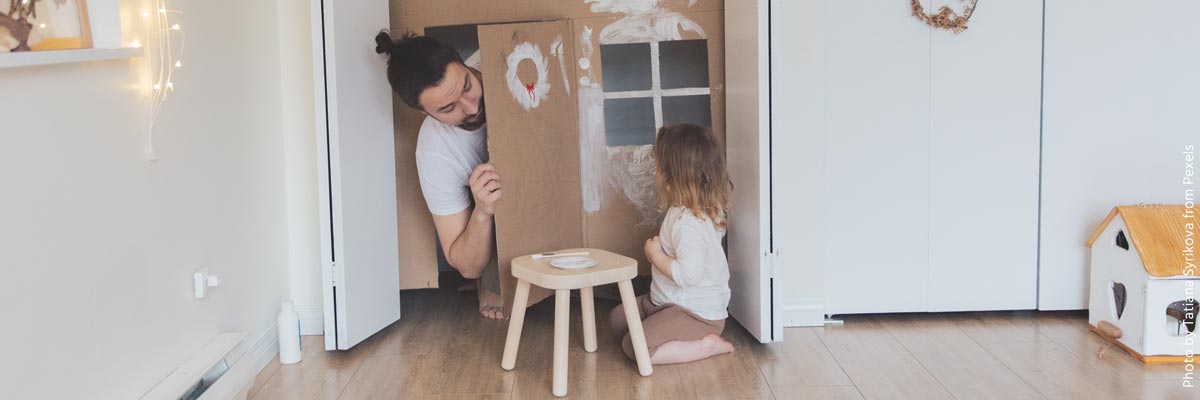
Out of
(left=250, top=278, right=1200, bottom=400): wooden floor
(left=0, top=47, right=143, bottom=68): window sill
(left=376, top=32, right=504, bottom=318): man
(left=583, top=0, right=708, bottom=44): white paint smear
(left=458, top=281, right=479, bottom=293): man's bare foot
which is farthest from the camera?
(left=458, top=281, right=479, bottom=293): man's bare foot

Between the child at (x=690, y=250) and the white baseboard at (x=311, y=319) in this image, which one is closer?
the child at (x=690, y=250)

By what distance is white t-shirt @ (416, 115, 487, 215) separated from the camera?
3.12m

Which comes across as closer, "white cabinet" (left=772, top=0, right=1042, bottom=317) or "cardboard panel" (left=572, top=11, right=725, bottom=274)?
"white cabinet" (left=772, top=0, right=1042, bottom=317)

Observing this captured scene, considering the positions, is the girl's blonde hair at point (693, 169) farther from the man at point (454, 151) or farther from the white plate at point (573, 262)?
the man at point (454, 151)

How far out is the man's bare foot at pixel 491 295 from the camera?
3.28 m

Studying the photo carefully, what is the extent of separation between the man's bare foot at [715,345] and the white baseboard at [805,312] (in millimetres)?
410

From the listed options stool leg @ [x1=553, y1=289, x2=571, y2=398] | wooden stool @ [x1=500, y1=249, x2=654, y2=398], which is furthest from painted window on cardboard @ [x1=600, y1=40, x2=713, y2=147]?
stool leg @ [x1=553, y1=289, x2=571, y2=398]

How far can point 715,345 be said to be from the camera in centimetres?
275

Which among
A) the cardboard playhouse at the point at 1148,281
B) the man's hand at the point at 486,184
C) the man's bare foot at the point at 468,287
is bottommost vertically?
the man's bare foot at the point at 468,287

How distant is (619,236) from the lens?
132 inches

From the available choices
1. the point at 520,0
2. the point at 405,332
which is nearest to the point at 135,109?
the point at 405,332

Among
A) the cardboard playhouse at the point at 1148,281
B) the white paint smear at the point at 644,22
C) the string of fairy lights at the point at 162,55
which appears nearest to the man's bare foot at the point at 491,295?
the white paint smear at the point at 644,22

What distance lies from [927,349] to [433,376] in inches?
59.4

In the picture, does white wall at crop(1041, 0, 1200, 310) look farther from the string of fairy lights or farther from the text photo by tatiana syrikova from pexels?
the string of fairy lights
